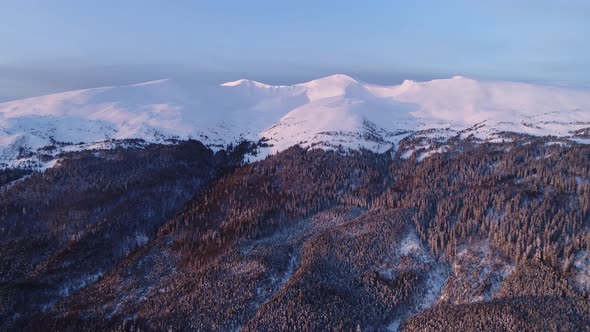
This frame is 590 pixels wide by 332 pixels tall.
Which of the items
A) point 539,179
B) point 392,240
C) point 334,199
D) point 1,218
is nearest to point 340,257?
point 392,240

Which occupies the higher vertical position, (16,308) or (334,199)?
(334,199)

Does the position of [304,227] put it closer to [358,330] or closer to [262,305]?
[262,305]

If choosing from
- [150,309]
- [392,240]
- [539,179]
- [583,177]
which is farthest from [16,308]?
[583,177]

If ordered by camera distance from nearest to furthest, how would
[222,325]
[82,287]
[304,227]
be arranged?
[222,325]
[82,287]
[304,227]

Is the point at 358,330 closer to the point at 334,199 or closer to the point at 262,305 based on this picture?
the point at 262,305

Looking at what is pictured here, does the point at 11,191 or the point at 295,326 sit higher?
the point at 11,191

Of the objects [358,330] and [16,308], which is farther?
[16,308]

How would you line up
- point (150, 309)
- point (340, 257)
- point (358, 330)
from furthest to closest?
point (340, 257) < point (150, 309) < point (358, 330)

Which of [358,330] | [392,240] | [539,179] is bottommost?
[358,330]

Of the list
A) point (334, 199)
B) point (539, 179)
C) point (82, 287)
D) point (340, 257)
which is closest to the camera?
point (340, 257)
